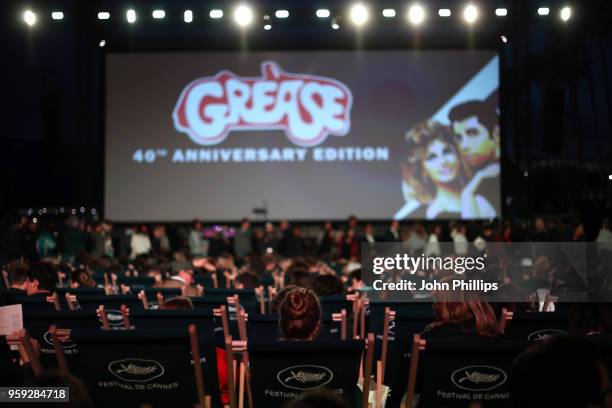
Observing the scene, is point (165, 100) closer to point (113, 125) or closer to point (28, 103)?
point (113, 125)

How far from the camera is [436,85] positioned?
1945cm

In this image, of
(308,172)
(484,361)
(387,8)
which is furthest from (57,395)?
(308,172)

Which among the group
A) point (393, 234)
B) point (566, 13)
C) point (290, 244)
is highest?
point (566, 13)

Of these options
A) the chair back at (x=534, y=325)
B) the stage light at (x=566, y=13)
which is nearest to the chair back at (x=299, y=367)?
the chair back at (x=534, y=325)

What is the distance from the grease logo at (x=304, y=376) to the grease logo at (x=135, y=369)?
0.52 meters

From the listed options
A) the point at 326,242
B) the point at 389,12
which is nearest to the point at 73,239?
the point at 326,242

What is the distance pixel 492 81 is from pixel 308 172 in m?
4.36

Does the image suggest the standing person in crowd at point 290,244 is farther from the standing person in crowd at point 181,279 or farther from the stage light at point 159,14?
the standing person in crowd at point 181,279

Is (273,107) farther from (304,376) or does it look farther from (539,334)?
(304,376)

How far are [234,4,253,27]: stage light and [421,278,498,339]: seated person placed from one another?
11.3m

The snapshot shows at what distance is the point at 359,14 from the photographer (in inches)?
586

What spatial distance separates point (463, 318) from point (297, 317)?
0.82m

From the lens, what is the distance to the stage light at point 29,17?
49.8 feet

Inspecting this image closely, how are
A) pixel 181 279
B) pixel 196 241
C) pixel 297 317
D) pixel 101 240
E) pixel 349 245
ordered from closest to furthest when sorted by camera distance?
1. pixel 297 317
2. pixel 181 279
3. pixel 349 245
4. pixel 101 240
5. pixel 196 241
